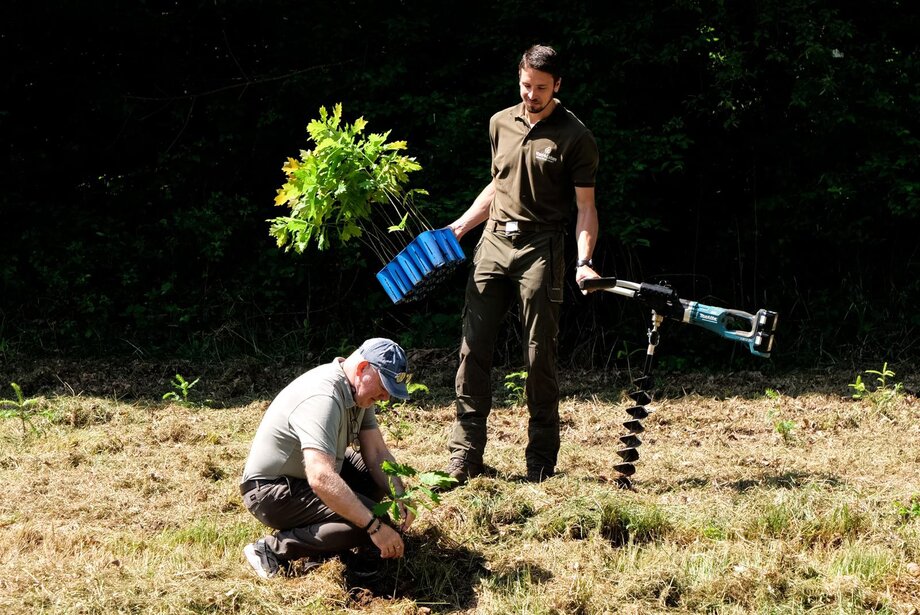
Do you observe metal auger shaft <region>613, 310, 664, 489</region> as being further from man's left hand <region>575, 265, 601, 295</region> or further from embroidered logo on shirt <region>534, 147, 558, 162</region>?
embroidered logo on shirt <region>534, 147, 558, 162</region>

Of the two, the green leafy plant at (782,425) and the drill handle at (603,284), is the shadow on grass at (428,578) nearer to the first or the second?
the drill handle at (603,284)

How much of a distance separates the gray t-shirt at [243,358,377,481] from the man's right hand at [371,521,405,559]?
1.17ft

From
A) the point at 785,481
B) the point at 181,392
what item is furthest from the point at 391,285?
the point at 181,392

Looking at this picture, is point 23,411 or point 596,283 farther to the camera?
point 23,411

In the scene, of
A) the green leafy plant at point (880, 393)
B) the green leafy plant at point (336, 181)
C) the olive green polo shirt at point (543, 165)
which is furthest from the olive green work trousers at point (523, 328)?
the green leafy plant at point (880, 393)

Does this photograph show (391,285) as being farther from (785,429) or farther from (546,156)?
(785,429)

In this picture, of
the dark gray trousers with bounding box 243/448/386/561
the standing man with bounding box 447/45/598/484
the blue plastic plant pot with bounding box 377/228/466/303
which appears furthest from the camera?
Answer: the blue plastic plant pot with bounding box 377/228/466/303

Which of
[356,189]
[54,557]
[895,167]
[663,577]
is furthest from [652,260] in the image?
Result: [54,557]

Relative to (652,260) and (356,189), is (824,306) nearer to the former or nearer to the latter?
(652,260)

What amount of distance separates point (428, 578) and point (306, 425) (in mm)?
845

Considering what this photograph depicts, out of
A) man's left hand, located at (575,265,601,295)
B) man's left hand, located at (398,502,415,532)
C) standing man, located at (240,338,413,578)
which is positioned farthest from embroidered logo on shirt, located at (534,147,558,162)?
man's left hand, located at (398,502,415,532)

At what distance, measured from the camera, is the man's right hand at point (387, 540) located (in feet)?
13.9

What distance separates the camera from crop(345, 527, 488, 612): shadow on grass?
4.40 m

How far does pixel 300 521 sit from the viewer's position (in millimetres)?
4461
